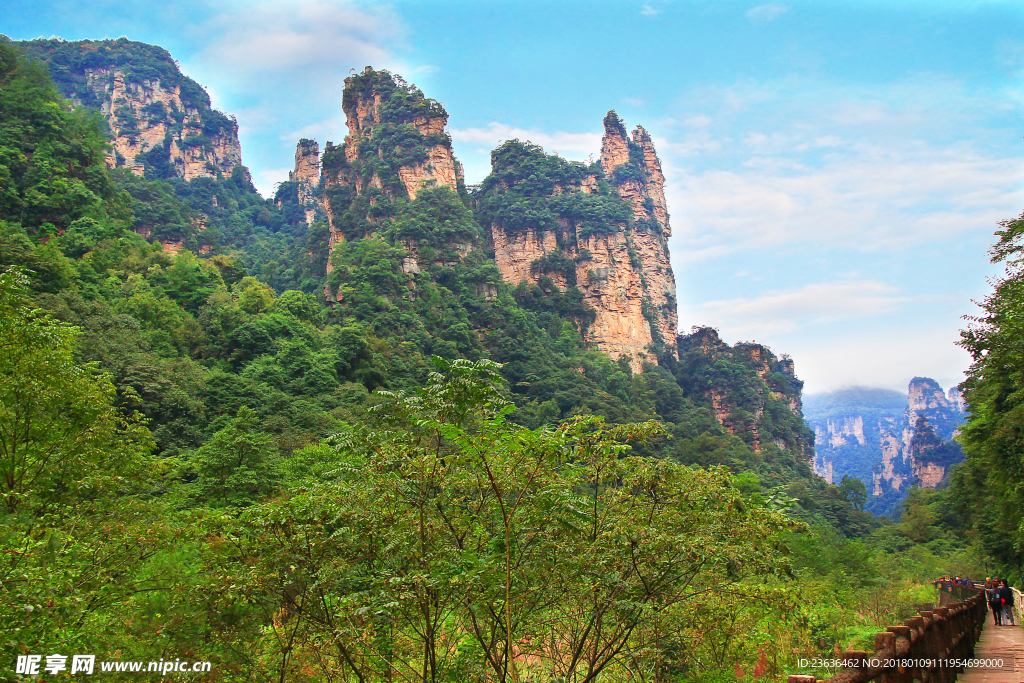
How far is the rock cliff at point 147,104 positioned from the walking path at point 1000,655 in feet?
299

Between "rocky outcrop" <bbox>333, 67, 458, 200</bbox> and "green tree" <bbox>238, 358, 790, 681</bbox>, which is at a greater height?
"rocky outcrop" <bbox>333, 67, 458, 200</bbox>

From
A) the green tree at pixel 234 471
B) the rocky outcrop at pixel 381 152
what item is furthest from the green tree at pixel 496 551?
the rocky outcrop at pixel 381 152

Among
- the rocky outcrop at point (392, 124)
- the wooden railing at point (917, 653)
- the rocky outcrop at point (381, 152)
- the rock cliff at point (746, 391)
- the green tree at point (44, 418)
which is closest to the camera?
the wooden railing at point (917, 653)

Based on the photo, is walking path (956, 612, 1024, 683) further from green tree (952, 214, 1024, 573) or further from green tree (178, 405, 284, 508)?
green tree (178, 405, 284, 508)

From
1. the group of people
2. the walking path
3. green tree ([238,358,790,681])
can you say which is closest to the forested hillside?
green tree ([238,358,790,681])

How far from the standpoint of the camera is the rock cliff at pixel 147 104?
8150 cm

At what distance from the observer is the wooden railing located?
3.37 meters

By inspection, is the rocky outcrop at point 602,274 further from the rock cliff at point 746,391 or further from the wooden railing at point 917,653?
the wooden railing at point 917,653

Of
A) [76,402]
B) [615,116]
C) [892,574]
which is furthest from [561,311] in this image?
[76,402]

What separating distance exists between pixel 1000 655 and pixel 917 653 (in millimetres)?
5009

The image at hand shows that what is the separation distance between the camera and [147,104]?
8569 cm

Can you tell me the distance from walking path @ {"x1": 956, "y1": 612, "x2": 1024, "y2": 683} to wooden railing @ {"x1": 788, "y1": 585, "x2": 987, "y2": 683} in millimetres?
195

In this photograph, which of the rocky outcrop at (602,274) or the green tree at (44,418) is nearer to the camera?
the green tree at (44,418)

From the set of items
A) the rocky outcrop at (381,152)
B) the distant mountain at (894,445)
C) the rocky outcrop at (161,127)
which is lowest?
the distant mountain at (894,445)
